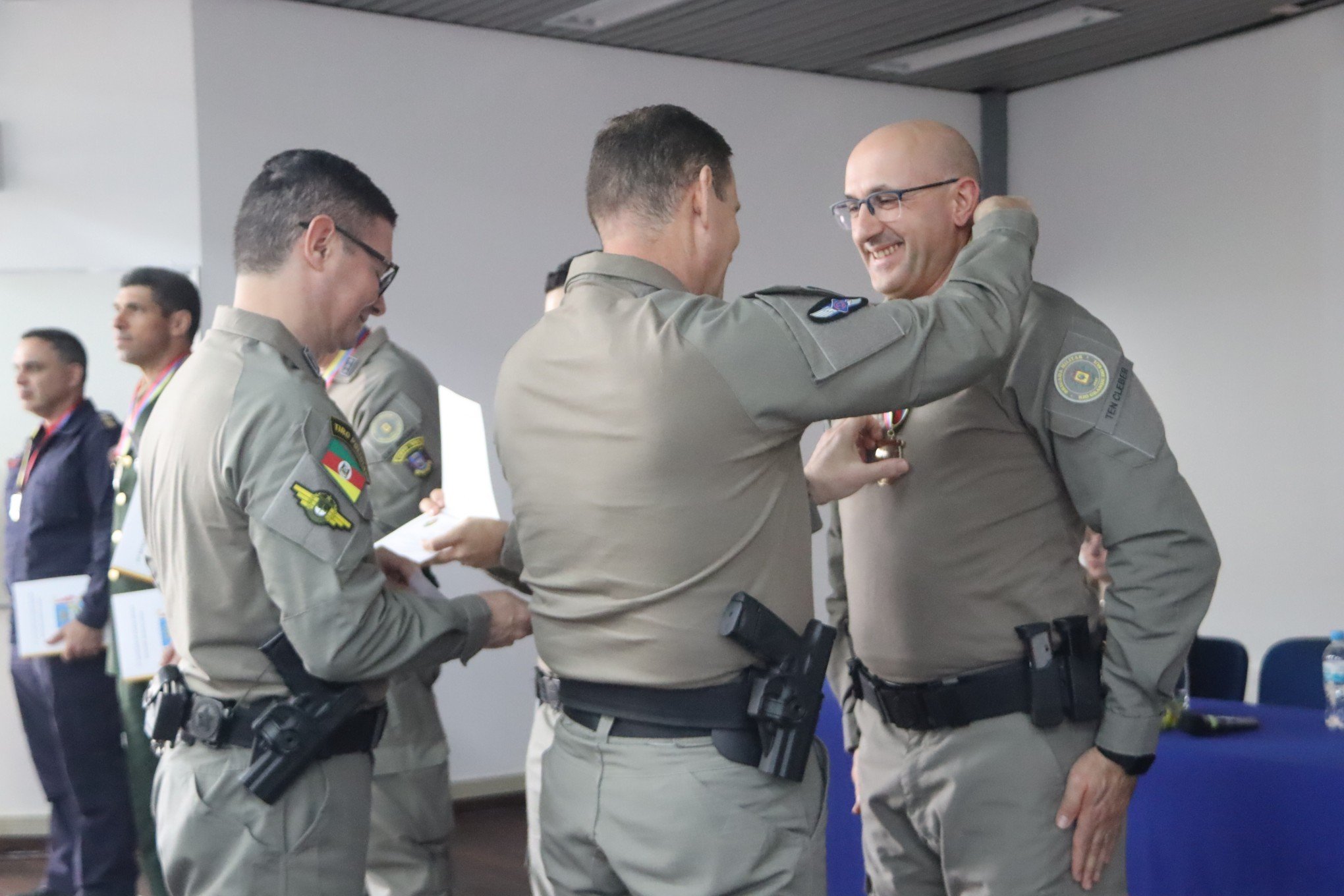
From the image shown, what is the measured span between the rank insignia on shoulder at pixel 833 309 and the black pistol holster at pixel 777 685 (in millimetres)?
362

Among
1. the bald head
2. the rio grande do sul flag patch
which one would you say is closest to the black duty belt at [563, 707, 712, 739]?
the rio grande do sul flag patch

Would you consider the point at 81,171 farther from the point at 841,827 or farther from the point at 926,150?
the point at 926,150

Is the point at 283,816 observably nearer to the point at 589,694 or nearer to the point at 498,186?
the point at 589,694

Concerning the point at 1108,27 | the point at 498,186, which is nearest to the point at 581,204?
the point at 498,186

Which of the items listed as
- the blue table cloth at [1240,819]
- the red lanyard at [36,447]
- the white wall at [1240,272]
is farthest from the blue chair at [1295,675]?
the red lanyard at [36,447]

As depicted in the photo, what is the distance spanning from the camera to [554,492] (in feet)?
5.67

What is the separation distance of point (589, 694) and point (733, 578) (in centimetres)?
25

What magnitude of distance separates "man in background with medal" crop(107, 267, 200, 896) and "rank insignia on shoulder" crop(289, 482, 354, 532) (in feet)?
6.45

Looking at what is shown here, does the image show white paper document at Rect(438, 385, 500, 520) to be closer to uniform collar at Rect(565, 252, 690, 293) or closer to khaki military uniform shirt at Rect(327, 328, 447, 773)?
uniform collar at Rect(565, 252, 690, 293)

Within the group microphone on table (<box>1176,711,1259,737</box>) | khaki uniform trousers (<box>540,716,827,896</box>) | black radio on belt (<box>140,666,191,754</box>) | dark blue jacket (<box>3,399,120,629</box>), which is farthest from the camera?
dark blue jacket (<box>3,399,120,629</box>)

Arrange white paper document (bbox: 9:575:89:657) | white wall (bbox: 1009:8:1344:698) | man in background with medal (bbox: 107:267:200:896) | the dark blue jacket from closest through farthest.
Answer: man in background with medal (bbox: 107:267:200:896), white paper document (bbox: 9:575:89:657), the dark blue jacket, white wall (bbox: 1009:8:1344:698)

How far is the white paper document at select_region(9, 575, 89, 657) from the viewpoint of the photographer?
162 inches

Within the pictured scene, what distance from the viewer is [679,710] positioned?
1.66 meters

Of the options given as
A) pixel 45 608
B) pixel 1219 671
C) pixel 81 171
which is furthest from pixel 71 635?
pixel 1219 671
